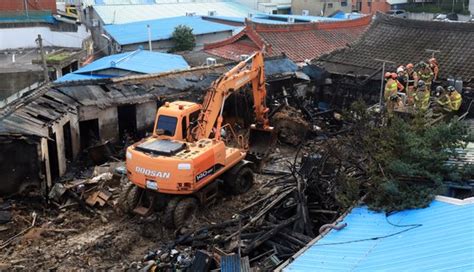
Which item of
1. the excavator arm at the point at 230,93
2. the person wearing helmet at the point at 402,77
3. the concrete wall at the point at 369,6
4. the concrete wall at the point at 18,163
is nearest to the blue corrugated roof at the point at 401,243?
the excavator arm at the point at 230,93

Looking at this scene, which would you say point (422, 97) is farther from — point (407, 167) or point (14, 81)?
point (14, 81)

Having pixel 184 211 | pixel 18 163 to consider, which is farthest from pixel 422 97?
pixel 18 163

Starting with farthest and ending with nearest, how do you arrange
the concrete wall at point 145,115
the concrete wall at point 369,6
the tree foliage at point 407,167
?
the concrete wall at point 369,6, the concrete wall at point 145,115, the tree foliage at point 407,167

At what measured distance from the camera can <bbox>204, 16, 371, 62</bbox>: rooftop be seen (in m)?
28.4

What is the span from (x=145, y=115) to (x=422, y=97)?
1025 cm

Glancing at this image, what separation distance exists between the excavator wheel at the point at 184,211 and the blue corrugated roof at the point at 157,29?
2458 centimetres

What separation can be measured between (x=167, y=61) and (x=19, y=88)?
25.3ft

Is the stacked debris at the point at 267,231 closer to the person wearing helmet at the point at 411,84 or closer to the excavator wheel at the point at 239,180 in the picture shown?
the excavator wheel at the point at 239,180

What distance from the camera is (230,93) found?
1530cm

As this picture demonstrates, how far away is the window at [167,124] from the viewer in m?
13.5

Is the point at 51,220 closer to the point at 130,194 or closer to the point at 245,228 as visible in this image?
the point at 130,194

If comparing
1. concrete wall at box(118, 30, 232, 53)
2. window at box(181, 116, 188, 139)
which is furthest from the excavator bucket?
concrete wall at box(118, 30, 232, 53)

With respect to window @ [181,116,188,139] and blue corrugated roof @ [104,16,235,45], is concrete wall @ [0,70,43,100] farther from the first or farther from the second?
window @ [181,116,188,139]

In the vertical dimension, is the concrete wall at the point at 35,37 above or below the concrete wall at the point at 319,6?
below
